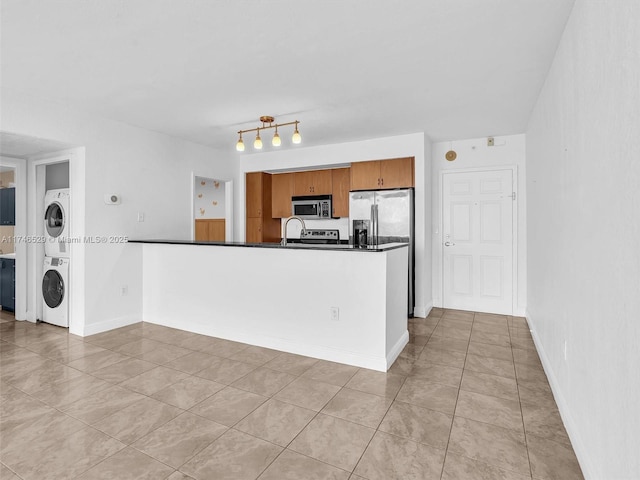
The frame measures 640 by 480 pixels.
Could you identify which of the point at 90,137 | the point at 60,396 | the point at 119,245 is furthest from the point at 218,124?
the point at 60,396

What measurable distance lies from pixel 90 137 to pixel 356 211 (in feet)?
11.1

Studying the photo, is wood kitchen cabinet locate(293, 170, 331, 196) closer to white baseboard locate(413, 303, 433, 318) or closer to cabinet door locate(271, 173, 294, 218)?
cabinet door locate(271, 173, 294, 218)

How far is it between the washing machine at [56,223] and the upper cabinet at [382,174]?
11.9ft

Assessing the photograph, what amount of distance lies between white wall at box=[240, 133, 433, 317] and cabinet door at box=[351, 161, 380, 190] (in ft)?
0.28

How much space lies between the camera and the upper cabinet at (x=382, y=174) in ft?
15.3

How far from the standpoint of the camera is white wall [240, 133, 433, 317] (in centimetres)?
459

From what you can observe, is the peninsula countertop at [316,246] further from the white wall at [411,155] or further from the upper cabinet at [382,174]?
the upper cabinet at [382,174]

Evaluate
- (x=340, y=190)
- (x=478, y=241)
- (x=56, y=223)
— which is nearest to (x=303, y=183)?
(x=340, y=190)

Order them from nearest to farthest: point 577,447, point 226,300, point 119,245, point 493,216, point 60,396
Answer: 1. point 577,447
2. point 60,396
3. point 226,300
4. point 119,245
5. point 493,216

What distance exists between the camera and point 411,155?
15.2ft

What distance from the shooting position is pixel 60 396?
246 centimetres

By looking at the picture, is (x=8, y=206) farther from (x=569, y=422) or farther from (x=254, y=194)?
(x=569, y=422)

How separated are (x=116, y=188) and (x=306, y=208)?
9.21 ft

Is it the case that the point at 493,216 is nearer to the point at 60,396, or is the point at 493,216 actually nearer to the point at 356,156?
the point at 356,156
